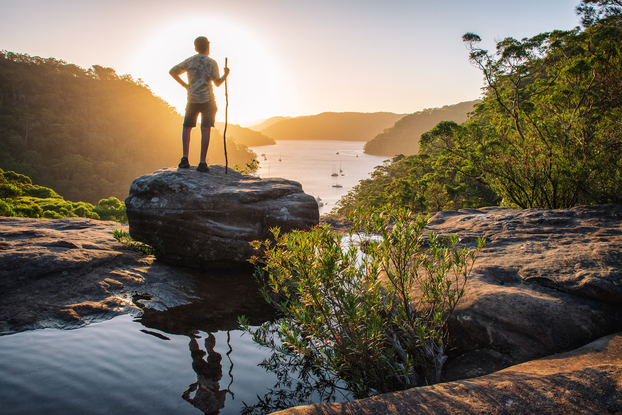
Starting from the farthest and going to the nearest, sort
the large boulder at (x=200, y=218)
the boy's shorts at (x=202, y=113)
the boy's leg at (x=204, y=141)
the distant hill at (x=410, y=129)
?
the distant hill at (x=410, y=129) < the boy's leg at (x=204, y=141) < the boy's shorts at (x=202, y=113) < the large boulder at (x=200, y=218)

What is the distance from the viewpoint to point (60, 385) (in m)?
2.68

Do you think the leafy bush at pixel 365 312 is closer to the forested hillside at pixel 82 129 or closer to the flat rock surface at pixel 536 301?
the flat rock surface at pixel 536 301

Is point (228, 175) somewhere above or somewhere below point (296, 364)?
above

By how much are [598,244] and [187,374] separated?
17.5ft

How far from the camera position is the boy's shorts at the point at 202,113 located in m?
7.00

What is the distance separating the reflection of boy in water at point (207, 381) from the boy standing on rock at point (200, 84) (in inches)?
180

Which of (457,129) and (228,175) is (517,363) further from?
(457,129)

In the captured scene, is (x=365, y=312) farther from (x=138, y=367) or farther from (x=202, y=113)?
(x=202, y=113)

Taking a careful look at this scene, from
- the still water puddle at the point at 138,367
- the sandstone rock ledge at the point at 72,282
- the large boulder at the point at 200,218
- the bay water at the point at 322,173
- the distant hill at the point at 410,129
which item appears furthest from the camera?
the distant hill at the point at 410,129

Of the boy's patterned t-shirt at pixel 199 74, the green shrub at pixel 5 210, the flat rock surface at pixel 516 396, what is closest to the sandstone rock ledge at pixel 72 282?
the flat rock surface at pixel 516 396

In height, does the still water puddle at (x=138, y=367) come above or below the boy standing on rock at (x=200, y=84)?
below

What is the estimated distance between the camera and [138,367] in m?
3.00

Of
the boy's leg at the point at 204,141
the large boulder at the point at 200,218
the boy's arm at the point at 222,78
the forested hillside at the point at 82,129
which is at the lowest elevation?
the large boulder at the point at 200,218

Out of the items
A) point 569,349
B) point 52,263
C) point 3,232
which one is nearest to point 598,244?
point 569,349
